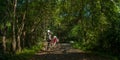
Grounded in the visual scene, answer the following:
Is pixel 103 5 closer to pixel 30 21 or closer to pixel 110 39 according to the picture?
pixel 110 39

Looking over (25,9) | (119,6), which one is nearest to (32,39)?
(25,9)

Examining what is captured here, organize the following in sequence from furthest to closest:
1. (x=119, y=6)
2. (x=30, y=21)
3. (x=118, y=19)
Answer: (x=30, y=21), (x=119, y=6), (x=118, y=19)

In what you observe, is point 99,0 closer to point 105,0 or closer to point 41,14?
point 105,0

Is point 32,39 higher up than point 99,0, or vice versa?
point 99,0

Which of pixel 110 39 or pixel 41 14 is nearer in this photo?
pixel 110 39

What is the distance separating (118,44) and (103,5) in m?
3.14

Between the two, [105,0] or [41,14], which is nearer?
[105,0]

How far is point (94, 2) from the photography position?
24.1 meters

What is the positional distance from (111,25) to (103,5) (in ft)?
7.28

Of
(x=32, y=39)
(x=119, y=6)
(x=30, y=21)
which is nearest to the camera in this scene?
(x=119, y=6)

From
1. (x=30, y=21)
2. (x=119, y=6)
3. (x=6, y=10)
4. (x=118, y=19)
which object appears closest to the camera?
(x=6, y=10)

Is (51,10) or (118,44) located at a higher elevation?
(51,10)

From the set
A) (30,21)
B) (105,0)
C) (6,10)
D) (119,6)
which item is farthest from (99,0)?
(30,21)

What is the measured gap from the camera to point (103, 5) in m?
24.2
